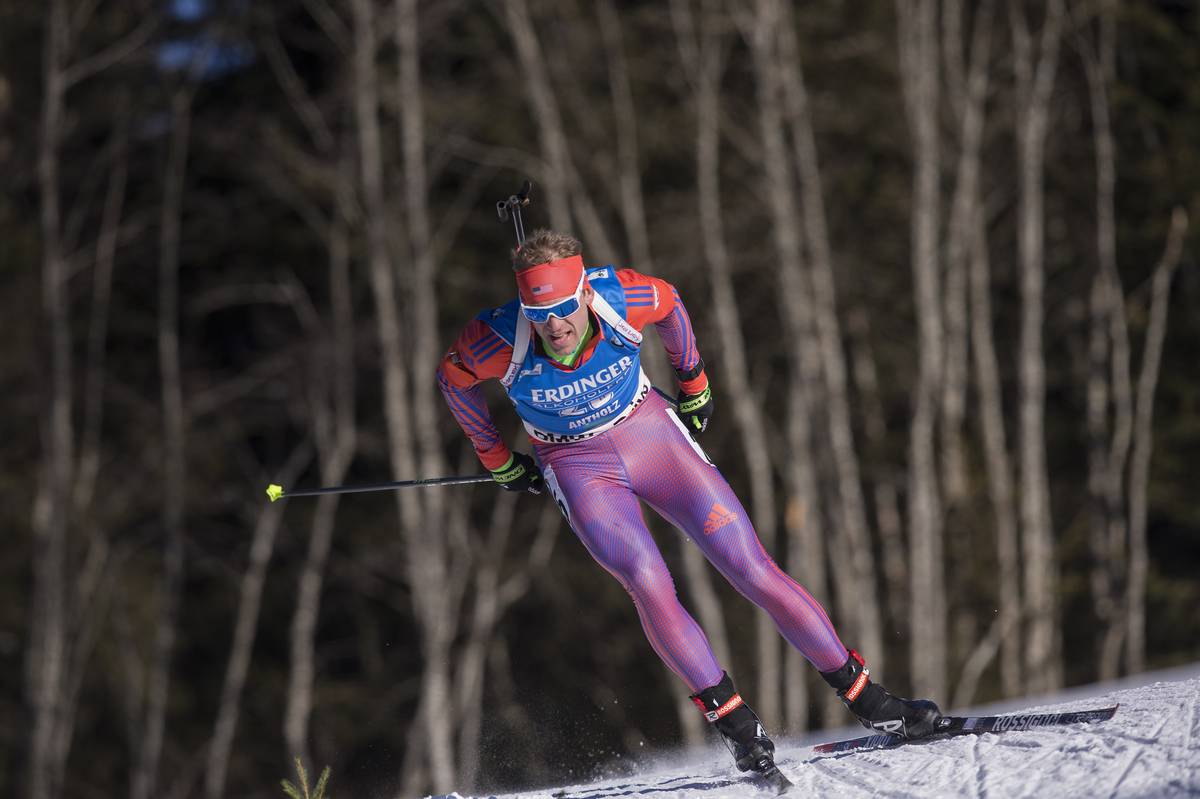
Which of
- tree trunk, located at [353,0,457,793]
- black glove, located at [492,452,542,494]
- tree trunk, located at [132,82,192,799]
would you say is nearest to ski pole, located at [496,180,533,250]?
black glove, located at [492,452,542,494]

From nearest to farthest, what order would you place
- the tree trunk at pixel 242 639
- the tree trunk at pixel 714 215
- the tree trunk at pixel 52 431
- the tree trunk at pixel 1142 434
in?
the tree trunk at pixel 52 431 → the tree trunk at pixel 714 215 → the tree trunk at pixel 242 639 → the tree trunk at pixel 1142 434

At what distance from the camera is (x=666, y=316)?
595cm

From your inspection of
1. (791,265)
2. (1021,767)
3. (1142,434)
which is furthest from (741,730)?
(1142,434)

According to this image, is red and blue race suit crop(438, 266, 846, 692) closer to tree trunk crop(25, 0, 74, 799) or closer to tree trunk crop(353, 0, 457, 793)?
tree trunk crop(353, 0, 457, 793)

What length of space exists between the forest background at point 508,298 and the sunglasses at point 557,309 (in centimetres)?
781

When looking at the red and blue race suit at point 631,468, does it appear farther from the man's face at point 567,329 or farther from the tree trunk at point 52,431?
the tree trunk at point 52,431

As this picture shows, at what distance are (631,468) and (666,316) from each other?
616mm

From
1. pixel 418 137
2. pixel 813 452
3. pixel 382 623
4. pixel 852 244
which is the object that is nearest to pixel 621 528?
pixel 418 137

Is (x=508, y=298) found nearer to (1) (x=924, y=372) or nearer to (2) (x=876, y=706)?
(1) (x=924, y=372)

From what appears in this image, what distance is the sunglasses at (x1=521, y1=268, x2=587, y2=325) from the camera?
5.37m

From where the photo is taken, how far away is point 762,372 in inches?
752

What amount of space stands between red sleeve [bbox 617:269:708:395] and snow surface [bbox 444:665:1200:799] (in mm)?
1582

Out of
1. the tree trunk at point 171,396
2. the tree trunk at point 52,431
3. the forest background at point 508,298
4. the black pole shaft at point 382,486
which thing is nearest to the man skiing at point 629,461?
the black pole shaft at point 382,486

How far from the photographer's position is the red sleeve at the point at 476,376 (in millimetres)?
5648
